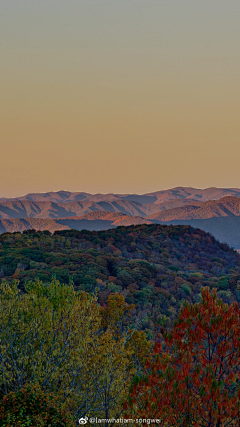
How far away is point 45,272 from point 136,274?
1633 centimetres

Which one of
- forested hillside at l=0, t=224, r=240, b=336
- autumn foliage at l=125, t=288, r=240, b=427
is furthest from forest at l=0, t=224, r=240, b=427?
forested hillside at l=0, t=224, r=240, b=336

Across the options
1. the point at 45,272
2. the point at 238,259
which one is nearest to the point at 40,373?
the point at 45,272

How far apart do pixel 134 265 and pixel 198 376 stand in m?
57.0

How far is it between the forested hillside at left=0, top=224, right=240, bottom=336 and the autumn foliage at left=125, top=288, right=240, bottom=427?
14.7 m

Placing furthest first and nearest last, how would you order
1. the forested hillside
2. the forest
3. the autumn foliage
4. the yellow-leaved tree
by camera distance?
the forested hillside < the yellow-leaved tree < the forest < the autumn foliage

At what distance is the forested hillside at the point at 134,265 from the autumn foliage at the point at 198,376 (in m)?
14.7

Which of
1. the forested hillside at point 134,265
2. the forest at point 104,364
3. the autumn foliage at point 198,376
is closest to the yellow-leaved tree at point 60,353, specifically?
the forest at point 104,364

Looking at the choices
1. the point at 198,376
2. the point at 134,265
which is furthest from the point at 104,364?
the point at 134,265

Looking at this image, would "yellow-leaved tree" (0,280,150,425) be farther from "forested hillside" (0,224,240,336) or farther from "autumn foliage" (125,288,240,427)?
"forested hillside" (0,224,240,336)

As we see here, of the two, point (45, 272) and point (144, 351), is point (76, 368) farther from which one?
point (45, 272)

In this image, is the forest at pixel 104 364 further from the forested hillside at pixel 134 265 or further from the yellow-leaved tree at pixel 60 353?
the forested hillside at pixel 134 265

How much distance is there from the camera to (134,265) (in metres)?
65.5

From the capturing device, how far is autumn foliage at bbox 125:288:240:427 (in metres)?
8.34

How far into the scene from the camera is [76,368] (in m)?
13.7
